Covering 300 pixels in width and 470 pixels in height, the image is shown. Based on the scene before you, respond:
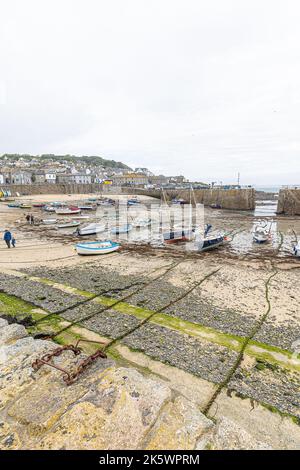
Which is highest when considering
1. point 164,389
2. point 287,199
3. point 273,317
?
point 287,199

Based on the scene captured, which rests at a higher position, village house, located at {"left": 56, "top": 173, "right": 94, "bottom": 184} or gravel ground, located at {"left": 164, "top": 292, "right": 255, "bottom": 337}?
village house, located at {"left": 56, "top": 173, "right": 94, "bottom": 184}

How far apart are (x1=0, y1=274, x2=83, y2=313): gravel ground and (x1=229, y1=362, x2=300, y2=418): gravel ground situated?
6.51m

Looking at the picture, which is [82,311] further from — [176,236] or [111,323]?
[176,236]

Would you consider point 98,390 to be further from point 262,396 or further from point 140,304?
point 140,304

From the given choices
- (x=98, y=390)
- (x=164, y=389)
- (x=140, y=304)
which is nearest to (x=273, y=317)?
(x=140, y=304)

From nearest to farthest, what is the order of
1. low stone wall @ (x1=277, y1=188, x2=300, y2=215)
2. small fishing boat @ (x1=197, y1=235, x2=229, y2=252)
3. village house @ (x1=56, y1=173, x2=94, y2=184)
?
1. small fishing boat @ (x1=197, y1=235, x2=229, y2=252)
2. low stone wall @ (x1=277, y1=188, x2=300, y2=215)
3. village house @ (x1=56, y1=173, x2=94, y2=184)

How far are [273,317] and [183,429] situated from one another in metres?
6.84

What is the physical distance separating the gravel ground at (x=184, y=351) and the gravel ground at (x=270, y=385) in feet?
1.37

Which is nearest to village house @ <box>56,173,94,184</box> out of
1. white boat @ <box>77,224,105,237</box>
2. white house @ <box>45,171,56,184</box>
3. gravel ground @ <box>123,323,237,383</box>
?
white house @ <box>45,171,56,184</box>

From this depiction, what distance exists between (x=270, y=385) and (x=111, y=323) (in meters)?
4.86

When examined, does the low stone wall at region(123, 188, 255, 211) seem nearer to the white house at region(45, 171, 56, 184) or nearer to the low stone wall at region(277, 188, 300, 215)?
the low stone wall at region(277, 188, 300, 215)

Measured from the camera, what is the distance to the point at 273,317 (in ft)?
29.5

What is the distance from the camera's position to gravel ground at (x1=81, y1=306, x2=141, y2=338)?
7535 millimetres

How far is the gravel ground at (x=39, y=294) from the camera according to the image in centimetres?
930
